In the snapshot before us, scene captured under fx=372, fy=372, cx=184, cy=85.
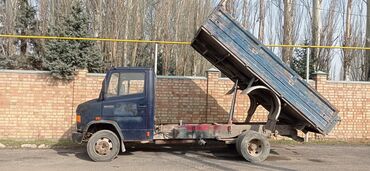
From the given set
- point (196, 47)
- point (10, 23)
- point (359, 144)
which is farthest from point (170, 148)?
point (10, 23)

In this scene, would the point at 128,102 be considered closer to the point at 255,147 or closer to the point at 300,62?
the point at 255,147

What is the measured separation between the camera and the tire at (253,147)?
9.37 meters

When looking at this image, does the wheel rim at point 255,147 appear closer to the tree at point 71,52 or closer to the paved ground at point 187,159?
the paved ground at point 187,159

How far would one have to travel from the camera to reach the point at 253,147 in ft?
31.2

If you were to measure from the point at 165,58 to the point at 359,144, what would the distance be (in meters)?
9.10

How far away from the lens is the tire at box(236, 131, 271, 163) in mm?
9367

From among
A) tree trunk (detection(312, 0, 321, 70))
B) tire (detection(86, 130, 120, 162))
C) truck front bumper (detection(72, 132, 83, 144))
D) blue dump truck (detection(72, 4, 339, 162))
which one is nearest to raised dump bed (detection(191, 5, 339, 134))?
blue dump truck (detection(72, 4, 339, 162))

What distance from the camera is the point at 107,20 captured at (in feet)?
60.0

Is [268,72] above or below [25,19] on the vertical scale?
below

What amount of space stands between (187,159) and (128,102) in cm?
215

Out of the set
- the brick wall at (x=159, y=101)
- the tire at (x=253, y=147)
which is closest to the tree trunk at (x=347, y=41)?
the brick wall at (x=159, y=101)

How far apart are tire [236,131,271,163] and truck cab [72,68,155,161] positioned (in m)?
2.32

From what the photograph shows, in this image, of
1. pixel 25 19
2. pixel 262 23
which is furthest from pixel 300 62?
pixel 25 19

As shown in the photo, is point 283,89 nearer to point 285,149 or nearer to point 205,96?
point 285,149
